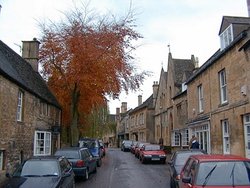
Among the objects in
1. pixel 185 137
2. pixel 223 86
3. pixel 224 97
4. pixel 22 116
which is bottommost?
pixel 185 137

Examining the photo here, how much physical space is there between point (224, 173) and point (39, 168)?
239 inches

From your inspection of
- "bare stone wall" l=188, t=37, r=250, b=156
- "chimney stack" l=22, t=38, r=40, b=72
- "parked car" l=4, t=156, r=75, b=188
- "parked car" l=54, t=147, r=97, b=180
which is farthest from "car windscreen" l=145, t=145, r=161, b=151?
"parked car" l=4, t=156, r=75, b=188

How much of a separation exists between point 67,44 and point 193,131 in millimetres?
12263

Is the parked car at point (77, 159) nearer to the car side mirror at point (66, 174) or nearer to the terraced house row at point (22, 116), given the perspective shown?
the terraced house row at point (22, 116)

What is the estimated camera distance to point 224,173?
23.9ft

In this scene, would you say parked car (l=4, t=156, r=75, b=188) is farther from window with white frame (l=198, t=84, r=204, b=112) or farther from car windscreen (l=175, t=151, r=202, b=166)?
window with white frame (l=198, t=84, r=204, b=112)

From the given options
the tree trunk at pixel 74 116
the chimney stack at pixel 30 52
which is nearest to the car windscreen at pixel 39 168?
the tree trunk at pixel 74 116

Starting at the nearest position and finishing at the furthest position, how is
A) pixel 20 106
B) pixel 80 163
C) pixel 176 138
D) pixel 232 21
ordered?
pixel 80 163, pixel 20 106, pixel 232 21, pixel 176 138

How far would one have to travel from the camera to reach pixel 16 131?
17.8m

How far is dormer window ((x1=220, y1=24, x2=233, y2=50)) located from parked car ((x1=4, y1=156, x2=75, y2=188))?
12.8 m

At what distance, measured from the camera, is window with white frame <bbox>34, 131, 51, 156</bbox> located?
22672 mm

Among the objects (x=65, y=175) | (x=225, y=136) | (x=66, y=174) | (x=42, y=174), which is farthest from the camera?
(x=225, y=136)

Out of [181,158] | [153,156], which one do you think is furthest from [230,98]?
[153,156]

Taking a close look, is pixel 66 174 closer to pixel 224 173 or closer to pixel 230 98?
pixel 224 173
